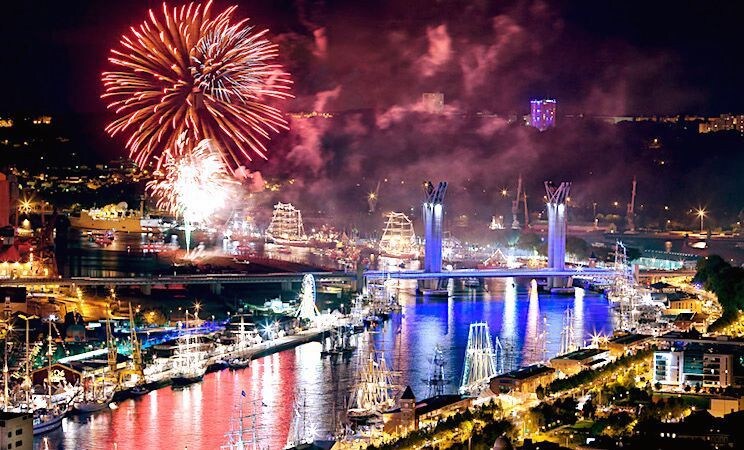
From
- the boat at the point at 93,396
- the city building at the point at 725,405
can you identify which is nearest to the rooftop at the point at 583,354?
the city building at the point at 725,405

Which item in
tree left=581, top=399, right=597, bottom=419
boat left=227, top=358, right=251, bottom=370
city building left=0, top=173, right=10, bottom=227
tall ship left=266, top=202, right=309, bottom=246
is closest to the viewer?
tree left=581, top=399, right=597, bottom=419

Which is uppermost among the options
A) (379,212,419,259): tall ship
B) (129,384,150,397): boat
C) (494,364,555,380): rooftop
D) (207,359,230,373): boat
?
(379,212,419,259): tall ship

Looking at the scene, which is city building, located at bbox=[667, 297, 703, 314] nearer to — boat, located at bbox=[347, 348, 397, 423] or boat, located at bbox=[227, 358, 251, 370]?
boat, located at bbox=[347, 348, 397, 423]

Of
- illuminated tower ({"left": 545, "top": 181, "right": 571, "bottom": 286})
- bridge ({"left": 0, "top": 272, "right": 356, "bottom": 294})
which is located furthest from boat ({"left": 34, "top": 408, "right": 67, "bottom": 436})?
illuminated tower ({"left": 545, "top": 181, "right": 571, "bottom": 286})

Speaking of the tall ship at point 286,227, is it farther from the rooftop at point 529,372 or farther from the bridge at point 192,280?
the rooftop at point 529,372

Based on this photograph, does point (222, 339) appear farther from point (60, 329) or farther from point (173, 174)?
point (173, 174)

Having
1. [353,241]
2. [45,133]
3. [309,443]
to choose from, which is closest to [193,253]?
[353,241]

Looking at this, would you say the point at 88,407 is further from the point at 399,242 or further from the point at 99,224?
the point at 99,224

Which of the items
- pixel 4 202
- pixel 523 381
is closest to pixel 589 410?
pixel 523 381
